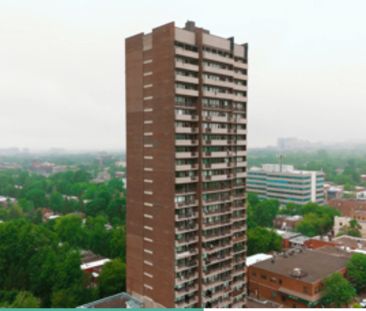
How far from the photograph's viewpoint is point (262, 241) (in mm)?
29812

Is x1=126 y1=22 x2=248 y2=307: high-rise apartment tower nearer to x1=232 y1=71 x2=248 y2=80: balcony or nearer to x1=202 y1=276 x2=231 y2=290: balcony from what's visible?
x1=202 y1=276 x2=231 y2=290: balcony

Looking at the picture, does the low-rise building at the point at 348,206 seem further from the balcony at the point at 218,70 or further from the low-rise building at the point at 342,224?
the balcony at the point at 218,70

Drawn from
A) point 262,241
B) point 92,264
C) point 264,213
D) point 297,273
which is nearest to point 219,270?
point 297,273

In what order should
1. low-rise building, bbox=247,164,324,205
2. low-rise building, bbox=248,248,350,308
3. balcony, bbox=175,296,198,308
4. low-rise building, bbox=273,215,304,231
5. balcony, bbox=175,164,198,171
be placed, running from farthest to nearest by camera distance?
1. low-rise building, bbox=247,164,324,205
2. low-rise building, bbox=273,215,304,231
3. low-rise building, bbox=248,248,350,308
4. balcony, bbox=175,296,198,308
5. balcony, bbox=175,164,198,171

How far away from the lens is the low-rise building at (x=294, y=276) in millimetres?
21656

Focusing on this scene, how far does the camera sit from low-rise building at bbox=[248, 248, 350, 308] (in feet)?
71.1

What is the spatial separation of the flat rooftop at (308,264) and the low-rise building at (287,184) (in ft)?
92.1

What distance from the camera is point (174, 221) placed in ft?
55.0

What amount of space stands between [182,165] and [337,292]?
1161 centimetres

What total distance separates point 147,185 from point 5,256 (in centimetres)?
1155

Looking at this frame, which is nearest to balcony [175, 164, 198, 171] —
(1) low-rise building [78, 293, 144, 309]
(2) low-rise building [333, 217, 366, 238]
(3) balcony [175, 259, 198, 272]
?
(3) balcony [175, 259, 198, 272]

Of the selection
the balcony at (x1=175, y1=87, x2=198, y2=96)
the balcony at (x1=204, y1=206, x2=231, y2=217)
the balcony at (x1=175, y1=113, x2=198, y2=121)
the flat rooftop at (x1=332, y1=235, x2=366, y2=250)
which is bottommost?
the flat rooftop at (x1=332, y1=235, x2=366, y2=250)

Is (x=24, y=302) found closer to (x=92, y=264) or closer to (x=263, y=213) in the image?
(x=92, y=264)

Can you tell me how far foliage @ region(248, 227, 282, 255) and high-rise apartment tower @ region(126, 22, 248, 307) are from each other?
34.0ft
